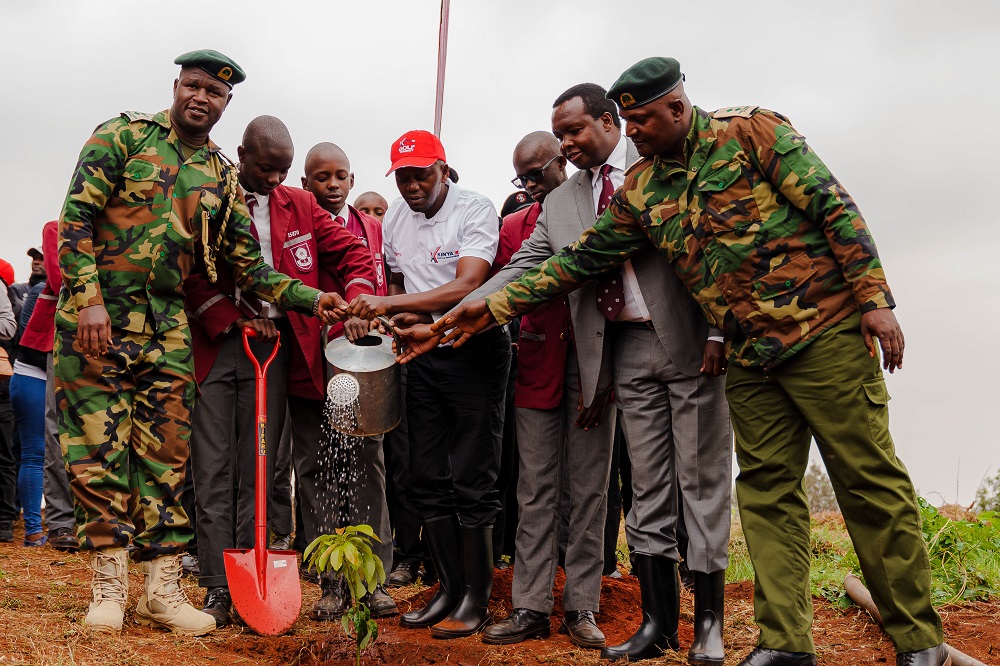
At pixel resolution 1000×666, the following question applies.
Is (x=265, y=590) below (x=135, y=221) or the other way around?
below

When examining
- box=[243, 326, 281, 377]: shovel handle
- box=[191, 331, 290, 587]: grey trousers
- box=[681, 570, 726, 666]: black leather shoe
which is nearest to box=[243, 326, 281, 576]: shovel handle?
box=[243, 326, 281, 377]: shovel handle

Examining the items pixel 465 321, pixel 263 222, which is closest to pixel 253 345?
pixel 263 222

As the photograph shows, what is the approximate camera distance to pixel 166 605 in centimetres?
415

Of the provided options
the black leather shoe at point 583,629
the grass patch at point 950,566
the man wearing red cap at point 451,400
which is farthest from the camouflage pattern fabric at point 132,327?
the grass patch at point 950,566

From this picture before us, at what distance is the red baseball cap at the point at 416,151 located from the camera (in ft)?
15.5

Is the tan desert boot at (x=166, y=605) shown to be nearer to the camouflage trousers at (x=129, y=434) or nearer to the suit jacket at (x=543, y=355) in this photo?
the camouflage trousers at (x=129, y=434)

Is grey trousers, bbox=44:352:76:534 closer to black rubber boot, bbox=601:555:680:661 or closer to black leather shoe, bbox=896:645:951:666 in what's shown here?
black rubber boot, bbox=601:555:680:661

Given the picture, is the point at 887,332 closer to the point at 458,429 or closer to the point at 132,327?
the point at 458,429

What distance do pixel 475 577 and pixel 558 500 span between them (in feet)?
1.82

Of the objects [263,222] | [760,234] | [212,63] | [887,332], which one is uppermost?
[212,63]

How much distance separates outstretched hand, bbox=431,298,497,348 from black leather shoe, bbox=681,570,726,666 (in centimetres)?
146

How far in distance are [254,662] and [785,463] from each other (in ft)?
7.65

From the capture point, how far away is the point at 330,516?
488cm

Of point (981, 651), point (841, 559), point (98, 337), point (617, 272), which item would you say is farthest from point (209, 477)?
point (841, 559)
